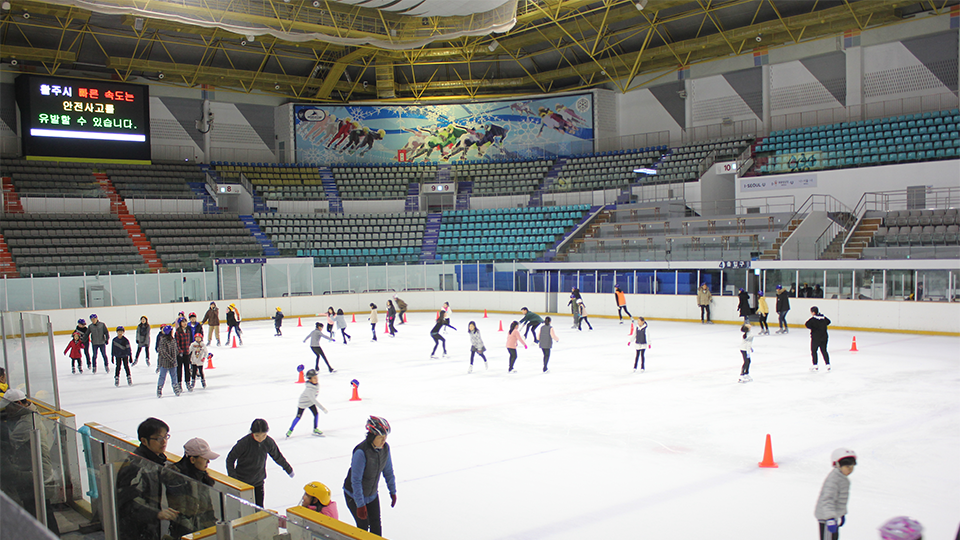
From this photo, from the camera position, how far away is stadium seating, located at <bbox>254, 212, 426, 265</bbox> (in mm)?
34188

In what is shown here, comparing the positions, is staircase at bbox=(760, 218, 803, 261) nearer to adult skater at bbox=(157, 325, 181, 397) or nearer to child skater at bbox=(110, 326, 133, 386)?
adult skater at bbox=(157, 325, 181, 397)

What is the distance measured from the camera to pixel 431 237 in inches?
1487

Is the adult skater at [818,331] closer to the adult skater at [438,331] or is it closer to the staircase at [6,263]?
the adult skater at [438,331]

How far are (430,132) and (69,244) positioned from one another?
22.0 meters

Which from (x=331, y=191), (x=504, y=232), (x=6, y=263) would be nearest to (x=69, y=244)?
(x=6, y=263)

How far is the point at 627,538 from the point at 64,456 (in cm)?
472

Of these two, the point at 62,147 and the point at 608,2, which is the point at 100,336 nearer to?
the point at 62,147

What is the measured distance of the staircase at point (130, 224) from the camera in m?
30.5

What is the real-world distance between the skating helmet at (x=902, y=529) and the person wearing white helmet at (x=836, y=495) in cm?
173

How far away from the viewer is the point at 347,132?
42.9 meters

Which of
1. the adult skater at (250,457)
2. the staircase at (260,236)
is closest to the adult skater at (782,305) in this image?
the adult skater at (250,457)

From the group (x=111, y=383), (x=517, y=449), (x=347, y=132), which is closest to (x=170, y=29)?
(x=347, y=132)

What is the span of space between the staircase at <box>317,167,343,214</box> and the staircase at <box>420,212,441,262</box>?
5776 mm

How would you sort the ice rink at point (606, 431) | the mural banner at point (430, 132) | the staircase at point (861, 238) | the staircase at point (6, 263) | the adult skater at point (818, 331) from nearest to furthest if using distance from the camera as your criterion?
1. the ice rink at point (606, 431)
2. the adult skater at point (818, 331)
3. the staircase at point (861, 238)
4. the staircase at point (6, 263)
5. the mural banner at point (430, 132)
